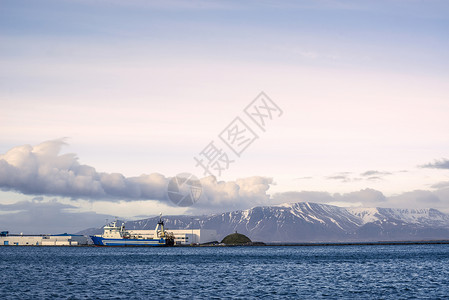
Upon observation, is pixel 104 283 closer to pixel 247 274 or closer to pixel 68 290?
pixel 68 290

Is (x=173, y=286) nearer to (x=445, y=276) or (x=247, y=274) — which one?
(x=247, y=274)

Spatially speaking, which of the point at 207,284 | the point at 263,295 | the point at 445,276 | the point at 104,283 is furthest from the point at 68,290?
the point at 445,276

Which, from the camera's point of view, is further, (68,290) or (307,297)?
(68,290)

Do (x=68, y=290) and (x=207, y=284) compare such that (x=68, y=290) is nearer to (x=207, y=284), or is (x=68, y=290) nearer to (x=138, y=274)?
(x=207, y=284)

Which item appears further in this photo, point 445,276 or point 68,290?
point 445,276

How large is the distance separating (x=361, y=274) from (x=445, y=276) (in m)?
14.4

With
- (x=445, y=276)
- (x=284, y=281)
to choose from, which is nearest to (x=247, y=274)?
(x=284, y=281)

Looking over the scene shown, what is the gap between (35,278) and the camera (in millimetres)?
93250

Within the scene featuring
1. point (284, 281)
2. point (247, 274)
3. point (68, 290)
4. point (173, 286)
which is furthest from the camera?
point (247, 274)

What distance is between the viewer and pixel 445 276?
308 ft

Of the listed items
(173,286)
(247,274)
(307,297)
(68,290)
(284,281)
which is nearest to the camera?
(307,297)

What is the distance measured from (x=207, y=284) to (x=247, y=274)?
63.7ft

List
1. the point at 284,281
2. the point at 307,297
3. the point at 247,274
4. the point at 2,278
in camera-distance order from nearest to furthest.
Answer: the point at 307,297
the point at 284,281
the point at 2,278
the point at 247,274

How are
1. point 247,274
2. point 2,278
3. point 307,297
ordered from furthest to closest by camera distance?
point 247,274 → point 2,278 → point 307,297
